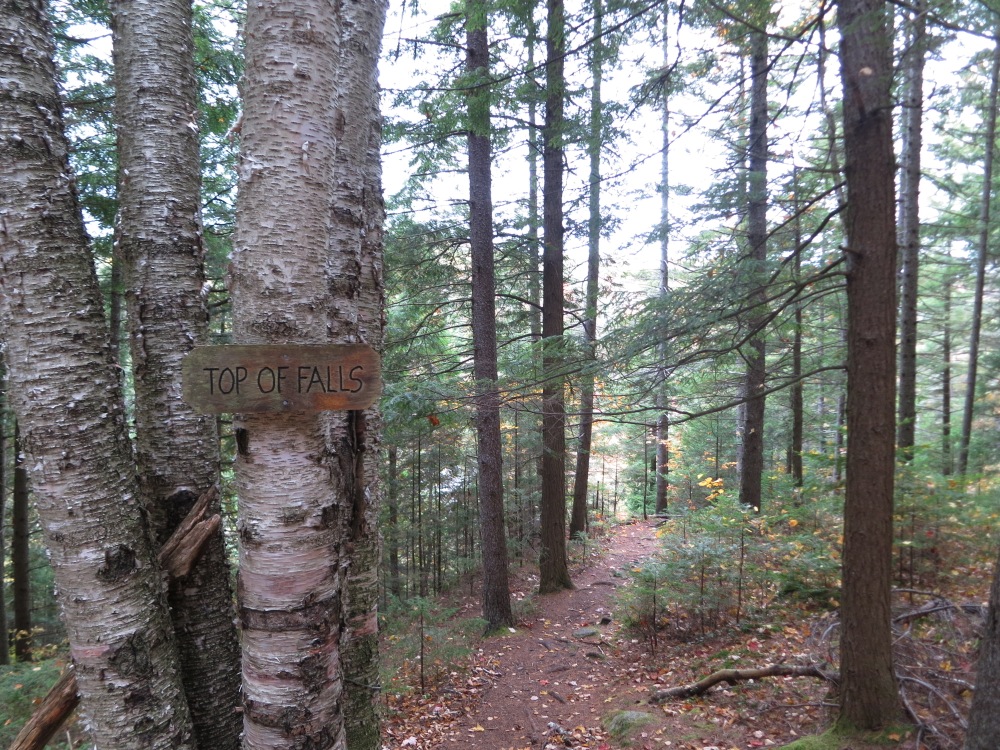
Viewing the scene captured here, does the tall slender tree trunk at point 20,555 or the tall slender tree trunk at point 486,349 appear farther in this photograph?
the tall slender tree trunk at point 20,555

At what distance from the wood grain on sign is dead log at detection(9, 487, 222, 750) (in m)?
1.13

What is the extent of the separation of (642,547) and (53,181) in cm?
1502

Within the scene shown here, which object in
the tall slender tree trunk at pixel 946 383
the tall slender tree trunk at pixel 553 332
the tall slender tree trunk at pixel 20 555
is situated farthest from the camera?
the tall slender tree trunk at pixel 946 383

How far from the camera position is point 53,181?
205 centimetres

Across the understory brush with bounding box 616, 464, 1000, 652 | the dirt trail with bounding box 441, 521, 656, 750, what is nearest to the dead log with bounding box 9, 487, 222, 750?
the dirt trail with bounding box 441, 521, 656, 750

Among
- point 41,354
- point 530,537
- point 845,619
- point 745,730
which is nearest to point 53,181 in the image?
point 41,354

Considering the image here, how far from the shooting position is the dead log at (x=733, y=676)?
15.9ft

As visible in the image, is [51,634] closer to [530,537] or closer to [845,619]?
[530,537]

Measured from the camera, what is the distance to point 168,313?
2613mm

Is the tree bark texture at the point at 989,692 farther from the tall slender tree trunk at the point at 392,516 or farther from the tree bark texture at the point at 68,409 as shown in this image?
the tall slender tree trunk at the point at 392,516

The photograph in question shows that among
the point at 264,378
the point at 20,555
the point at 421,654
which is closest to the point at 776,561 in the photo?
the point at 421,654

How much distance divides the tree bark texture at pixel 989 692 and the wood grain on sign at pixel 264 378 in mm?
3406

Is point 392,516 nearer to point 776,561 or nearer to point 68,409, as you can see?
point 776,561

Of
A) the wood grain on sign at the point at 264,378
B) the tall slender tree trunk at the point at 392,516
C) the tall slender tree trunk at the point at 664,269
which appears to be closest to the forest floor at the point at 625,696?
the tall slender tree trunk at the point at 664,269
